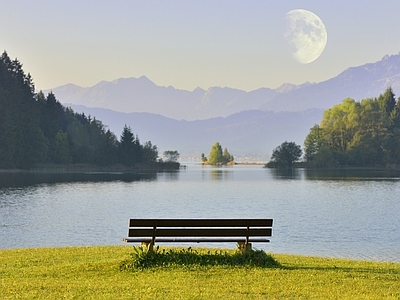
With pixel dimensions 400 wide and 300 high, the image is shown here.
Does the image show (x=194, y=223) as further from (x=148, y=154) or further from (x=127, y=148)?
(x=148, y=154)

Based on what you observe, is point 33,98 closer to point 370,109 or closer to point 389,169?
point 370,109

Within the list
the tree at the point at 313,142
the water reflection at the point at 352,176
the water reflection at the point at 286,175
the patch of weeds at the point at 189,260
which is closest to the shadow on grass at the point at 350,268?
the patch of weeds at the point at 189,260

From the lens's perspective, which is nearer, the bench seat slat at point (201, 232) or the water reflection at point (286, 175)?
the bench seat slat at point (201, 232)

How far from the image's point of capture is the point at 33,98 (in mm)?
139375

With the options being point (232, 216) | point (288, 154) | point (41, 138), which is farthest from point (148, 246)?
point (288, 154)

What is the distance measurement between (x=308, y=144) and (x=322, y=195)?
91211 mm

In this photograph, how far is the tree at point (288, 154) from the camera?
172 m

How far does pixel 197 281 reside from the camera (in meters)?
14.0

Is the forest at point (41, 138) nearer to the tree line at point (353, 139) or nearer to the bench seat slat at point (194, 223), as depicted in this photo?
the tree line at point (353, 139)

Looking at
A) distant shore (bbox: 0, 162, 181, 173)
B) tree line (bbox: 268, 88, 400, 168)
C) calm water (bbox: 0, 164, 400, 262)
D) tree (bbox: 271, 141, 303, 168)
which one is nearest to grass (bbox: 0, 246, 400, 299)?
calm water (bbox: 0, 164, 400, 262)

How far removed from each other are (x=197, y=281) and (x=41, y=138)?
401 feet

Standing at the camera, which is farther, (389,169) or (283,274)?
(389,169)

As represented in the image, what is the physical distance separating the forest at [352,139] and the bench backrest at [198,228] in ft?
466

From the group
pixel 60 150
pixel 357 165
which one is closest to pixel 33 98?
pixel 60 150
